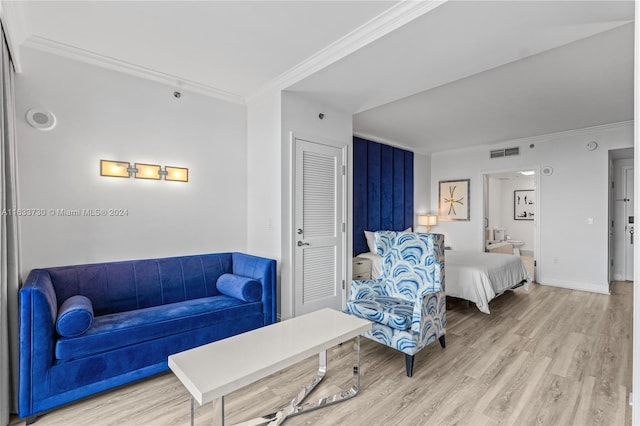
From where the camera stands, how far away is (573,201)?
514 centimetres

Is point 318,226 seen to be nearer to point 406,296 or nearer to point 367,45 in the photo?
point 406,296

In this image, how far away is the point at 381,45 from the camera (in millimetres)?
2443

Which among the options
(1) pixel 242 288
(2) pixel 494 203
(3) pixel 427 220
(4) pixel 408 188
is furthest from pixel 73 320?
(2) pixel 494 203

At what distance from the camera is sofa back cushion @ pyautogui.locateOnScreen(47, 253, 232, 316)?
99.5 inches

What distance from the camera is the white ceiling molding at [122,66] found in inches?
100

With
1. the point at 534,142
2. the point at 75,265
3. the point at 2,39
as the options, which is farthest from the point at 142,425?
the point at 534,142

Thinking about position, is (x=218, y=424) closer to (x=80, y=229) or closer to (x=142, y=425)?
(x=142, y=425)

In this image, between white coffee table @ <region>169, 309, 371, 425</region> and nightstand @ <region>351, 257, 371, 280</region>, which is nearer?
white coffee table @ <region>169, 309, 371, 425</region>

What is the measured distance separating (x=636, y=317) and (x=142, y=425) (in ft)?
8.45

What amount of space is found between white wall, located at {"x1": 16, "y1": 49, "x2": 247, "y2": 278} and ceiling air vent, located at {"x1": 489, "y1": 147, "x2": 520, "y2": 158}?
15.7 ft

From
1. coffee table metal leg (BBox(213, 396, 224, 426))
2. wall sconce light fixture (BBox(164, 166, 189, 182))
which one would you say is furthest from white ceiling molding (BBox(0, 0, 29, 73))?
coffee table metal leg (BBox(213, 396, 224, 426))

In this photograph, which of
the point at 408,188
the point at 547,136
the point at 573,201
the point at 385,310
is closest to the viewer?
the point at 385,310

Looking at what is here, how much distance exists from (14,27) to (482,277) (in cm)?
484

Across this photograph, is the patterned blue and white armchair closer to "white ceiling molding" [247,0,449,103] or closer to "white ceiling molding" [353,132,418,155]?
"white ceiling molding" [247,0,449,103]
